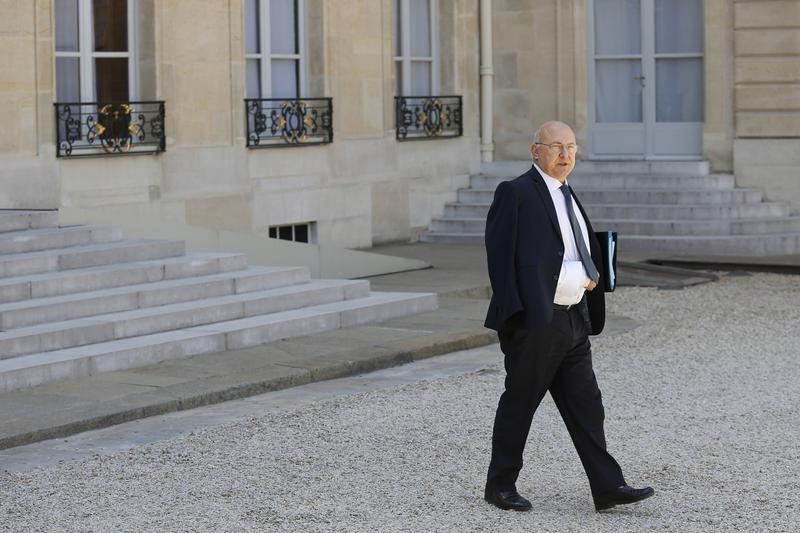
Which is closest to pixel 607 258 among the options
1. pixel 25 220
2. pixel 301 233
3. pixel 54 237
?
pixel 54 237

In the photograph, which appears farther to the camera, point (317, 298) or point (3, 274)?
point (317, 298)

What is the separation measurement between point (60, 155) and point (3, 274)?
264 centimetres

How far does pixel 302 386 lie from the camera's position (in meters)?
9.59

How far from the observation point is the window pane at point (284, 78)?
644 inches

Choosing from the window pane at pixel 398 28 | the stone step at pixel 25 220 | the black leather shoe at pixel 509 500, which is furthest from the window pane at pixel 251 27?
the black leather shoe at pixel 509 500

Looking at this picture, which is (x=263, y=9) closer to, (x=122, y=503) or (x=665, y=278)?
(x=665, y=278)

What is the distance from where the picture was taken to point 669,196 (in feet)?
58.7

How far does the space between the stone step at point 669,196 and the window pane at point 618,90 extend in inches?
49.3

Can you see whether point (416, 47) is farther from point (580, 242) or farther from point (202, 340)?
point (580, 242)

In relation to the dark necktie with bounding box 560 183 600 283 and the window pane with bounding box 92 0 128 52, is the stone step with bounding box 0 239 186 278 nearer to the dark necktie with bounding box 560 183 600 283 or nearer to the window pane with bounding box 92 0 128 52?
the window pane with bounding box 92 0 128 52

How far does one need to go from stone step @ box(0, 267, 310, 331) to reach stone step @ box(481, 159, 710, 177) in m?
6.72

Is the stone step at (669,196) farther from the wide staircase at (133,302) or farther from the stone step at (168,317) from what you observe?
the stone step at (168,317)

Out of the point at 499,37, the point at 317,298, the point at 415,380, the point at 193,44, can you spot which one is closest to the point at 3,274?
the point at 317,298

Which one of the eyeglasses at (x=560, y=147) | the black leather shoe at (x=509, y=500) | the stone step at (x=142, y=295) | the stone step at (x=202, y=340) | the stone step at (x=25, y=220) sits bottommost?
the black leather shoe at (x=509, y=500)
